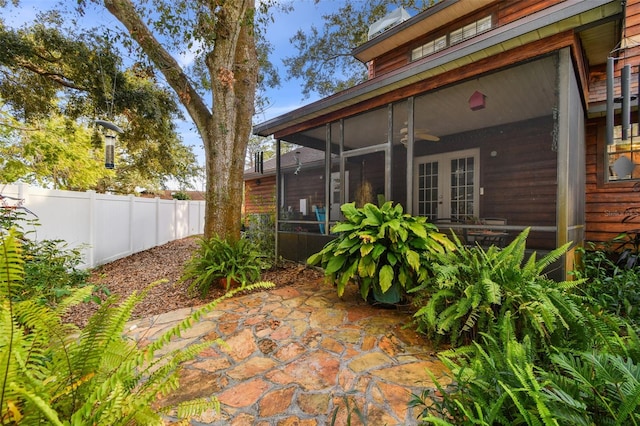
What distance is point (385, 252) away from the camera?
3.07 metres

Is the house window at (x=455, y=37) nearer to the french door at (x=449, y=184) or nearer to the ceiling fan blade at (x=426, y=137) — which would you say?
the ceiling fan blade at (x=426, y=137)

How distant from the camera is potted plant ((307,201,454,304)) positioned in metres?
2.91

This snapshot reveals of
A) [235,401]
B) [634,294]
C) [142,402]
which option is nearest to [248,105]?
[235,401]

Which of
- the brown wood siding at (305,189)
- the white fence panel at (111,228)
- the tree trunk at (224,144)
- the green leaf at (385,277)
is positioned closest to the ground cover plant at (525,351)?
the green leaf at (385,277)

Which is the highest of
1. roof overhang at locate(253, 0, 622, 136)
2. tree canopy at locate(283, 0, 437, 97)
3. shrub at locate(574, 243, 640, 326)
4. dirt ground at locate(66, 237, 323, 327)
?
tree canopy at locate(283, 0, 437, 97)

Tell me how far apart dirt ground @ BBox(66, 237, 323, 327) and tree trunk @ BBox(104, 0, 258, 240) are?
3.28ft

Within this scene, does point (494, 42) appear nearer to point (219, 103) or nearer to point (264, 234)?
point (219, 103)

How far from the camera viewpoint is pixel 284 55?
1110 centimetres

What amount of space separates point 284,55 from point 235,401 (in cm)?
1186

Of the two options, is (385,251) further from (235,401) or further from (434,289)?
(235,401)

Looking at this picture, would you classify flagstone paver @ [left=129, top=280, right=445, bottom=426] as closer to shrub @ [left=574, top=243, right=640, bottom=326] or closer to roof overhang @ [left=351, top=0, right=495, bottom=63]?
shrub @ [left=574, top=243, right=640, bottom=326]

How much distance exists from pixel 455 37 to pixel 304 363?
7.53m

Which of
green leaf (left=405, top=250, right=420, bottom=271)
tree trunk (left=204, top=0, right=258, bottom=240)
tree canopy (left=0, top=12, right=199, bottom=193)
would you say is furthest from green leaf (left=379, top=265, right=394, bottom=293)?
tree canopy (left=0, top=12, right=199, bottom=193)

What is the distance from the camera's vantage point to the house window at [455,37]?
6211 millimetres
